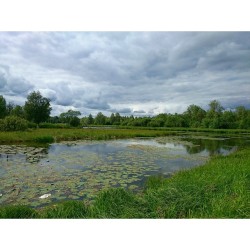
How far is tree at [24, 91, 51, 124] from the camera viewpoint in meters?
14.9

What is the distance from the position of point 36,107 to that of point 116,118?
15.0 meters

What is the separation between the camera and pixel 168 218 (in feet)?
10.5

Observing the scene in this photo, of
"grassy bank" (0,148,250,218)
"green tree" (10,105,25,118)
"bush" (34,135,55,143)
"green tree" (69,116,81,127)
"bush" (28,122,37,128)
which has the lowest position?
"grassy bank" (0,148,250,218)

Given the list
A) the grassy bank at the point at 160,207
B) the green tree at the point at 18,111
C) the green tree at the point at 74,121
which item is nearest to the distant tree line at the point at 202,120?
the green tree at the point at 74,121

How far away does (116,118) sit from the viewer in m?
30.2

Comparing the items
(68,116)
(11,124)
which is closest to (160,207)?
(11,124)

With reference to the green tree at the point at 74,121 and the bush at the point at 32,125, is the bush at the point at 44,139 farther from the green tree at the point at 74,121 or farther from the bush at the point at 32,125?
the green tree at the point at 74,121

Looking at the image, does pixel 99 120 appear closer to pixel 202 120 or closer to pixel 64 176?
pixel 202 120

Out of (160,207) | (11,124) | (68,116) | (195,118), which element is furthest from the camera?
(68,116)

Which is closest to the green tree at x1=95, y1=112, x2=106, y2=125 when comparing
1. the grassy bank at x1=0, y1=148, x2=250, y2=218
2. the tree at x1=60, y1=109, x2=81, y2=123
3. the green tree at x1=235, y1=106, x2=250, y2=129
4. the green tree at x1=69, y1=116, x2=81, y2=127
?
the tree at x1=60, y1=109, x2=81, y2=123

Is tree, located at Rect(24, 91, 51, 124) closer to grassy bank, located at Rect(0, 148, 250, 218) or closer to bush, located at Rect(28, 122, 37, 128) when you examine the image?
bush, located at Rect(28, 122, 37, 128)
